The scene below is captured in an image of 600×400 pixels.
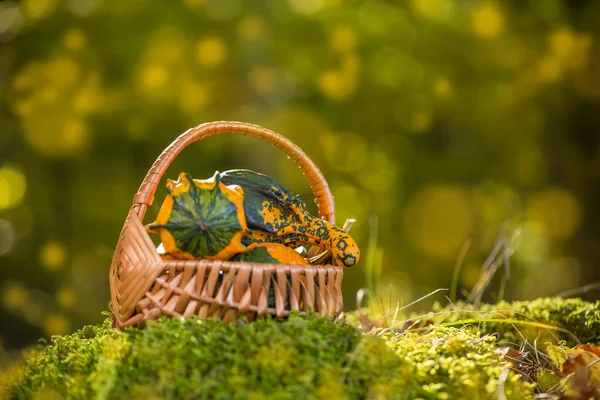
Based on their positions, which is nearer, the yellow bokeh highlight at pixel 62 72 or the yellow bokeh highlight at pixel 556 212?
the yellow bokeh highlight at pixel 62 72

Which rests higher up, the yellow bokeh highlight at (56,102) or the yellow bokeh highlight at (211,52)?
the yellow bokeh highlight at (211,52)

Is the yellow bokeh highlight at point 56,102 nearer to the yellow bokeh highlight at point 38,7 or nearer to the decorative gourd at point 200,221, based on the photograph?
the yellow bokeh highlight at point 38,7

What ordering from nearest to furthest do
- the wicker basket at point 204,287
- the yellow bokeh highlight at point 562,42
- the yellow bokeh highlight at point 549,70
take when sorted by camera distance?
the wicker basket at point 204,287 → the yellow bokeh highlight at point 562,42 → the yellow bokeh highlight at point 549,70

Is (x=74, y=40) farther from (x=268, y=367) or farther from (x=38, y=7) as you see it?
(x=268, y=367)

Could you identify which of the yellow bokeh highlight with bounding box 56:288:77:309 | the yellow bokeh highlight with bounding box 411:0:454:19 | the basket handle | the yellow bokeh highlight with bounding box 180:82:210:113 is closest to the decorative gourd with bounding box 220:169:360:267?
the basket handle

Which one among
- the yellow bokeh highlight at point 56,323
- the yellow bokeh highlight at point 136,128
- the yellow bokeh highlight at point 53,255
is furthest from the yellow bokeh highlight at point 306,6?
the yellow bokeh highlight at point 56,323

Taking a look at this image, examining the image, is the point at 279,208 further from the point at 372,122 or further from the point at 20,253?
Answer: the point at 372,122

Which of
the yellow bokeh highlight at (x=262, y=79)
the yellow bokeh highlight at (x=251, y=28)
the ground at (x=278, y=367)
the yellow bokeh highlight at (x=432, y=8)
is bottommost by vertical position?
the ground at (x=278, y=367)

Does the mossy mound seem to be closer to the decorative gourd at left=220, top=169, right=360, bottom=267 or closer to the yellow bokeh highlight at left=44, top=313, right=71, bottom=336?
the decorative gourd at left=220, top=169, right=360, bottom=267
